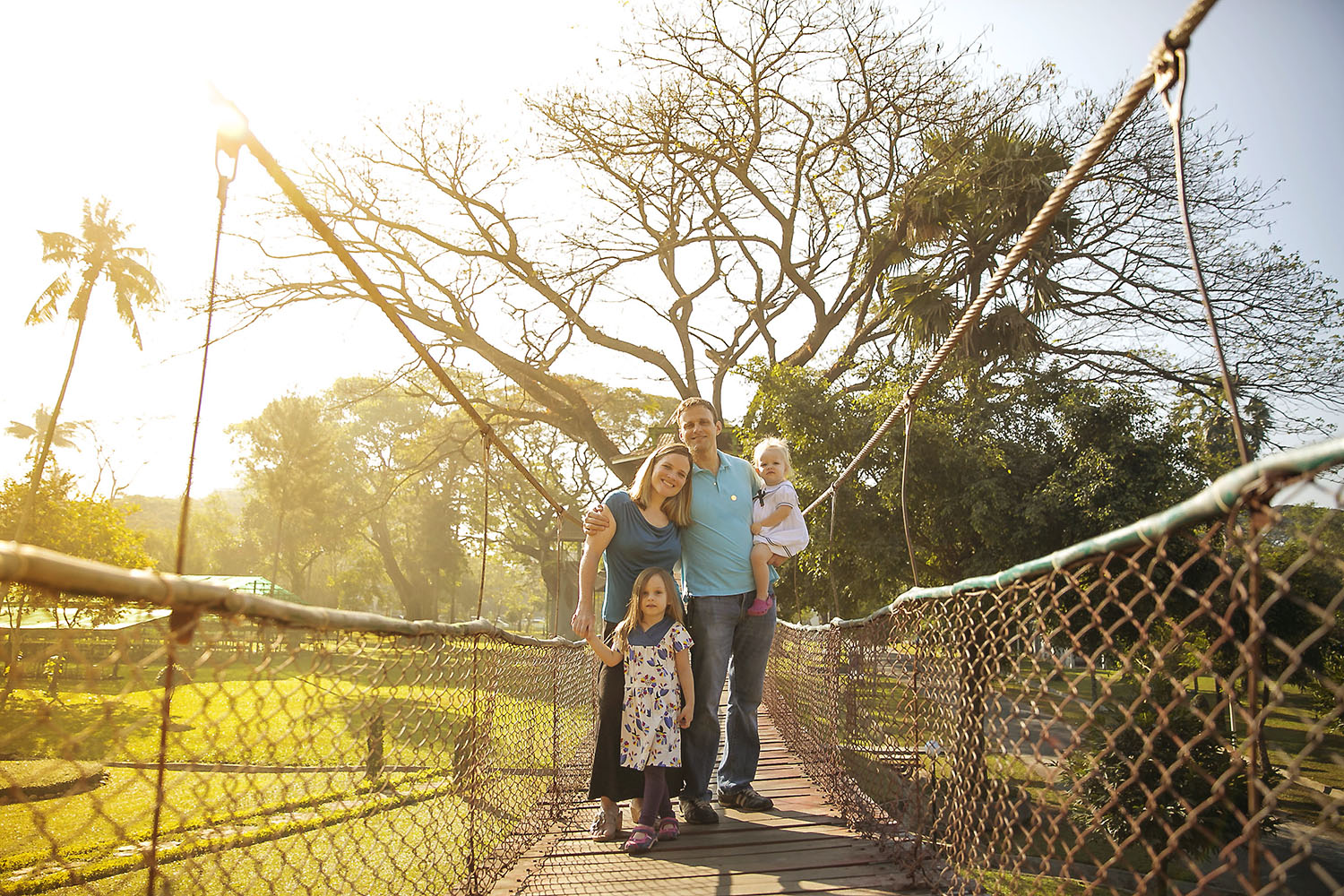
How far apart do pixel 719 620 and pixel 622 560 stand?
0.45 meters

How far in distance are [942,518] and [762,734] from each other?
5431mm

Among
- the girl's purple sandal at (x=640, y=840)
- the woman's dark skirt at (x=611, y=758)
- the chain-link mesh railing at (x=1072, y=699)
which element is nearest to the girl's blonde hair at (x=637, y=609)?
the woman's dark skirt at (x=611, y=758)

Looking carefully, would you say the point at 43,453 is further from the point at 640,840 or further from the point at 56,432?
the point at 56,432

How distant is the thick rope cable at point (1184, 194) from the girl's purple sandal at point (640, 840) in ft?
6.52

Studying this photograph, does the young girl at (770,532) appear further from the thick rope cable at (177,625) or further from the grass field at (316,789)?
the thick rope cable at (177,625)

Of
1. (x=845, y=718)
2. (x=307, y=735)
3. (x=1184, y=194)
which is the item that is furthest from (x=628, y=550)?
(x=1184, y=194)

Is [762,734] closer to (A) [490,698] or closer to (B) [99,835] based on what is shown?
(A) [490,698]

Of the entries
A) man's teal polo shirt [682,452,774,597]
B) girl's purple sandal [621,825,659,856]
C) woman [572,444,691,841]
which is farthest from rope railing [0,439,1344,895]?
man's teal polo shirt [682,452,774,597]

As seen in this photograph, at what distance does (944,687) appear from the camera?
2088 millimetres

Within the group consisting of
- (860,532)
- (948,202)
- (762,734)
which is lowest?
(762,734)

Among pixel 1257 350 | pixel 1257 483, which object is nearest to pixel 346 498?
pixel 1257 350

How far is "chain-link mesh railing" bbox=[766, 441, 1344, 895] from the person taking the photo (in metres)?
0.86

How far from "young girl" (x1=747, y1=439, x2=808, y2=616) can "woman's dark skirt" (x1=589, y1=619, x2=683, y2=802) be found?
2.11 ft

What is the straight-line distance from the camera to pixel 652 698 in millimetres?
2758
